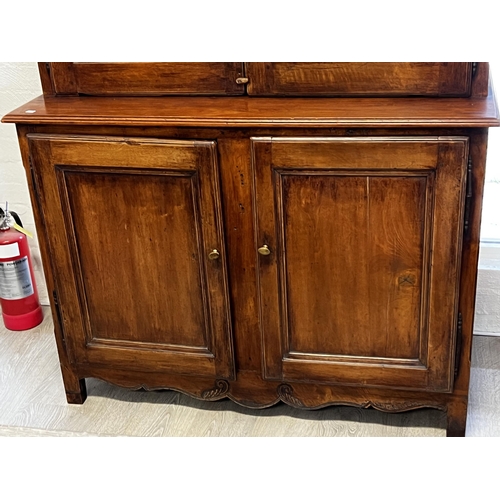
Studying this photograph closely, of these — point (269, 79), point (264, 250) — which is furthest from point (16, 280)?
point (269, 79)

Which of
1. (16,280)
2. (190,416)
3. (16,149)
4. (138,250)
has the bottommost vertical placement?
(190,416)

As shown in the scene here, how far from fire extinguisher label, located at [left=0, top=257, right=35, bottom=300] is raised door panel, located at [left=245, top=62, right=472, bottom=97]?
3.22 feet

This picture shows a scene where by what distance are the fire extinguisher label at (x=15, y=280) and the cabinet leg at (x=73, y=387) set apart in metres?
0.40

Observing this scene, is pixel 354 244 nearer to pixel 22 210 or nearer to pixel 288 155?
pixel 288 155

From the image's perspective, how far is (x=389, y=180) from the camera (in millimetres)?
1617

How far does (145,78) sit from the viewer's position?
5.94 ft

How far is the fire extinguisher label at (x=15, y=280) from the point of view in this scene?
2.30 meters

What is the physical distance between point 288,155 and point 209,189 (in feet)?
0.65

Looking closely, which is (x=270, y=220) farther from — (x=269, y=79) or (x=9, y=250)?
(x=9, y=250)

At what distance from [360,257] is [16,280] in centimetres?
114

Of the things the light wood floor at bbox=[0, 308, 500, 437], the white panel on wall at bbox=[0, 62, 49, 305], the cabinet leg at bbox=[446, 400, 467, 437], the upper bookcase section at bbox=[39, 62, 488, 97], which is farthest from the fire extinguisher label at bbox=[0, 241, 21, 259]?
the cabinet leg at bbox=[446, 400, 467, 437]

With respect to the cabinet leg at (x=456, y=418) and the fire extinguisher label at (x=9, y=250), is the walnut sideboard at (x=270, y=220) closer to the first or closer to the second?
the cabinet leg at (x=456, y=418)

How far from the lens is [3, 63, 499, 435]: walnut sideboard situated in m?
1.62

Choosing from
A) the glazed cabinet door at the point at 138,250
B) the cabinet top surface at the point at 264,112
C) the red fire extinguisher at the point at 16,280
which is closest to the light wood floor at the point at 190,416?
the glazed cabinet door at the point at 138,250
